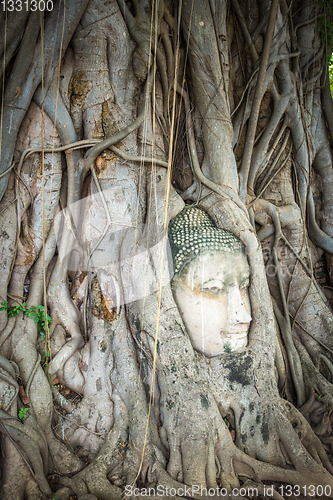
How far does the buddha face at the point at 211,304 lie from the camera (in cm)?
212

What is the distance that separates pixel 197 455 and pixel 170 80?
7.69 ft

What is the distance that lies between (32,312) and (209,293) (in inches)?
40.1

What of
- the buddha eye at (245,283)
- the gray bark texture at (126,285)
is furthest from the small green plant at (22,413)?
the buddha eye at (245,283)

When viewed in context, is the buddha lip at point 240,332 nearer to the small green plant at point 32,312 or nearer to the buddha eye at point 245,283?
the buddha eye at point 245,283

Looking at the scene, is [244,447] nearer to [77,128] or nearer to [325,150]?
[77,128]

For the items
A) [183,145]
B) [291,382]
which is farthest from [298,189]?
[291,382]

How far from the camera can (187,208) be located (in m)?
2.37

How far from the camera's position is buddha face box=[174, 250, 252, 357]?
2.12m

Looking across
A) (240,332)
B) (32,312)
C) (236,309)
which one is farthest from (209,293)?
(32,312)

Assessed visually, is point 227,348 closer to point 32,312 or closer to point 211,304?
point 211,304

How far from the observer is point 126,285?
2131 mm

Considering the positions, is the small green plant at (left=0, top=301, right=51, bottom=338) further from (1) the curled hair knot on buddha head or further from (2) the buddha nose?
(2) the buddha nose

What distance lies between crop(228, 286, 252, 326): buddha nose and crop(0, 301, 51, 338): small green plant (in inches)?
41.9

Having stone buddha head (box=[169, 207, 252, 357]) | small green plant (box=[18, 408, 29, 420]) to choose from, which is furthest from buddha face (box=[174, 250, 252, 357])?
small green plant (box=[18, 408, 29, 420])
